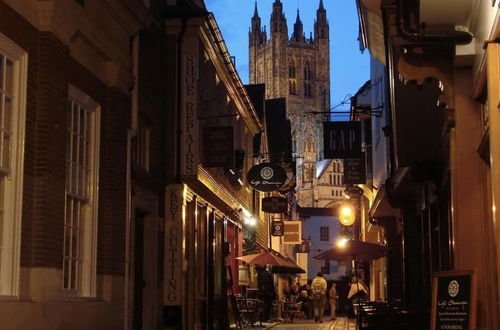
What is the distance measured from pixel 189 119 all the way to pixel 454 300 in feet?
32.7

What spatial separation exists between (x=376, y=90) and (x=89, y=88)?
56.3 ft

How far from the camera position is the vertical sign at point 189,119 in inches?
660

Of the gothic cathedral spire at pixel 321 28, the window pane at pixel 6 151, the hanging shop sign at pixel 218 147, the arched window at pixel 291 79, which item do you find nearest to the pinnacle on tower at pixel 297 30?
the gothic cathedral spire at pixel 321 28

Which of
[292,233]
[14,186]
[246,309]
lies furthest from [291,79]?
[14,186]

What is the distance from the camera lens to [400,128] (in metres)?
12.2

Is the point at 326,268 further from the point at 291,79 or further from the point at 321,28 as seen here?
the point at 321,28

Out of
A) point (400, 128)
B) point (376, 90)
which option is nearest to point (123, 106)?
point (400, 128)

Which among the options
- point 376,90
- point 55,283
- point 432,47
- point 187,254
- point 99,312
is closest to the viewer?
point 432,47

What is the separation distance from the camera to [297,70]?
155 meters

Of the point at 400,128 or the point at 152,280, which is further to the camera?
the point at 152,280

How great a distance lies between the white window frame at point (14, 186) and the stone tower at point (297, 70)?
138367 millimetres

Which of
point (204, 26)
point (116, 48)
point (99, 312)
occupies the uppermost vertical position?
point (204, 26)

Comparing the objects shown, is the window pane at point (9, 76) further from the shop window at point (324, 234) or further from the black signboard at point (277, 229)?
the shop window at point (324, 234)

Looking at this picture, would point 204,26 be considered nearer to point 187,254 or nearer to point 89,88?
point 187,254
